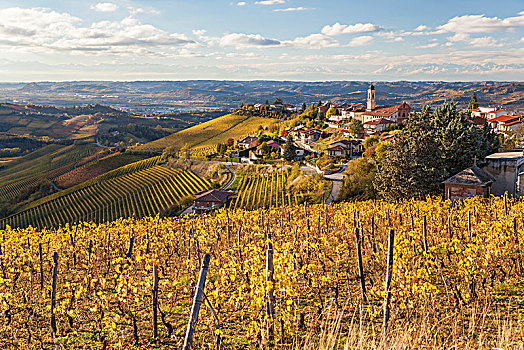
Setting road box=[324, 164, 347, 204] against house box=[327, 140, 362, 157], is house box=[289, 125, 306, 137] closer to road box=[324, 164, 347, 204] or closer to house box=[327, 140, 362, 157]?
house box=[327, 140, 362, 157]

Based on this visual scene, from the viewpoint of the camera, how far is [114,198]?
57.7m

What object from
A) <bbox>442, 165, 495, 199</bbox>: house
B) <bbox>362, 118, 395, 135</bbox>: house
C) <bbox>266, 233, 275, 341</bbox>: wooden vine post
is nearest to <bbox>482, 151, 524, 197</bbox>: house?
<bbox>442, 165, 495, 199</bbox>: house

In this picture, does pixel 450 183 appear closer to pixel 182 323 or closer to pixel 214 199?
pixel 182 323

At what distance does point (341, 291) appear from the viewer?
27.2ft

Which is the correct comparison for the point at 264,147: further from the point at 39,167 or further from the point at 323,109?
the point at 39,167

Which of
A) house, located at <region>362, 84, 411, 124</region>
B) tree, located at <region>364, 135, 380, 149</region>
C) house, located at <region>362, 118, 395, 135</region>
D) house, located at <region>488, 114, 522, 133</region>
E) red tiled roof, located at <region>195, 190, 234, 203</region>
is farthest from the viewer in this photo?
house, located at <region>362, 84, 411, 124</region>

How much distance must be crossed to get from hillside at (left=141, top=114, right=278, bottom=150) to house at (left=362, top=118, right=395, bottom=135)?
36281 mm

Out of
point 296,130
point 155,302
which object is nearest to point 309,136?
point 296,130

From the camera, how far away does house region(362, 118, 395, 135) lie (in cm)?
6938

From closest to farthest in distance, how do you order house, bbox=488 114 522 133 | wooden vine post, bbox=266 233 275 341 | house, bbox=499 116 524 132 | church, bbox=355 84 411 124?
wooden vine post, bbox=266 233 275 341 < house, bbox=499 116 524 132 < house, bbox=488 114 522 133 < church, bbox=355 84 411 124

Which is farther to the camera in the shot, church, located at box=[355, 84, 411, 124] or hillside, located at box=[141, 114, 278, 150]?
hillside, located at box=[141, 114, 278, 150]

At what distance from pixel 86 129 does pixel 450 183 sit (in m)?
172

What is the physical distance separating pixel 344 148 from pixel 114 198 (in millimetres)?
36286

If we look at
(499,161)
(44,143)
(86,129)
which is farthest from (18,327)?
(86,129)
